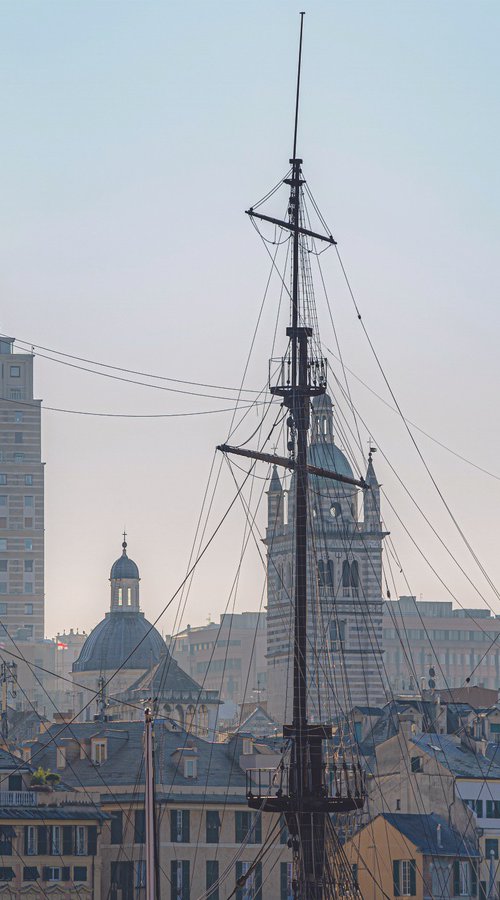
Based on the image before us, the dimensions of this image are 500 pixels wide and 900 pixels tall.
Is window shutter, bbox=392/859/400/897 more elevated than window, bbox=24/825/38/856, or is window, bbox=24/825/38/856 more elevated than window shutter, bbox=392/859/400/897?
window, bbox=24/825/38/856

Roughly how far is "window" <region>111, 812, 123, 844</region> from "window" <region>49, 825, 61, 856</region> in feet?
9.20

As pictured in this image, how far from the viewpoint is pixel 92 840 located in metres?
103

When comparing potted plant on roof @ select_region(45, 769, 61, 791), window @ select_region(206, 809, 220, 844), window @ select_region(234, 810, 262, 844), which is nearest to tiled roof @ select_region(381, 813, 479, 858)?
window @ select_region(234, 810, 262, 844)

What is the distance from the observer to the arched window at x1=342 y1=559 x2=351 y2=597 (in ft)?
629

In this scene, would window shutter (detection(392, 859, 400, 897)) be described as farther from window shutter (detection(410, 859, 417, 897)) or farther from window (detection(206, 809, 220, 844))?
window (detection(206, 809, 220, 844))

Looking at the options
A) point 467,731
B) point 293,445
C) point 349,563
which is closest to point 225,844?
point 467,731

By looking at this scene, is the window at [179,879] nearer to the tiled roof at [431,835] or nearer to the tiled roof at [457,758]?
the tiled roof at [431,835]

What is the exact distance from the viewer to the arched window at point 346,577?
191625 millimetres

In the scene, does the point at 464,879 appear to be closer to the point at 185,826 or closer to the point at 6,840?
the point at 185,826

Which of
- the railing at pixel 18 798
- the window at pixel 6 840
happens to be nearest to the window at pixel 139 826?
the railing at pixel 18 798

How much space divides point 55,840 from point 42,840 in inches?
21.6

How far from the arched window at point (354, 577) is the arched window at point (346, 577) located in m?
0.44

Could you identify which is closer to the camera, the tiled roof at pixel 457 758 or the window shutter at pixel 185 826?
the window shutter at pixel 185 826

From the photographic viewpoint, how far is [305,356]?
70.1 metres
